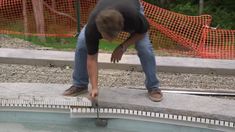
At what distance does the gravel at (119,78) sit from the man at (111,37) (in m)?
1.19

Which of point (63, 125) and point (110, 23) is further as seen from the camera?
point (63, 125)

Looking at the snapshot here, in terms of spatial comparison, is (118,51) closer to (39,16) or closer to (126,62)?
(126,62)

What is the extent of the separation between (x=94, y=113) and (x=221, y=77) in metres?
2.31

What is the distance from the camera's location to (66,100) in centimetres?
439

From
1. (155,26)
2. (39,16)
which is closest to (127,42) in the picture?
(155,26)

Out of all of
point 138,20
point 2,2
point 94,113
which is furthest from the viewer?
point 2,2

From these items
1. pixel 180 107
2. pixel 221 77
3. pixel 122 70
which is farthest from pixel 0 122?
pixel 221 77

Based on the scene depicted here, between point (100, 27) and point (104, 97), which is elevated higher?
point (100, 27)

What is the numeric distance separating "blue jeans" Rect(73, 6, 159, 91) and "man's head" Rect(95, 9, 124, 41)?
0.83 meters

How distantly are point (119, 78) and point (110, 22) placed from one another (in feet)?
8.78

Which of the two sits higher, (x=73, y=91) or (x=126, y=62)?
(x=73, y=91)

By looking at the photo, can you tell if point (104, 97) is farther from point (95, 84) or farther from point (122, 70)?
point (122, 70)

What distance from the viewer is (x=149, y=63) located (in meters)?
4.34

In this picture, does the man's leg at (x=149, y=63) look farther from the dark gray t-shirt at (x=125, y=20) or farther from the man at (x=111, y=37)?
the dark gray t-shirt at (x=125, y=20)
